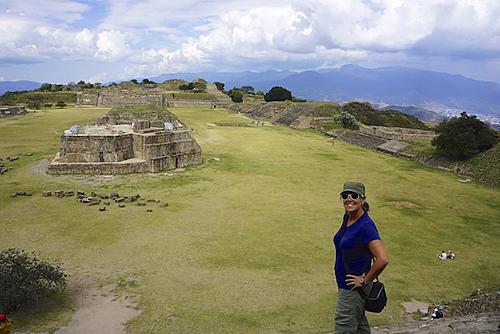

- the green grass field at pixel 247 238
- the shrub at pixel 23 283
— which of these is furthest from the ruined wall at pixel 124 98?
the shrub at pixel 23 283

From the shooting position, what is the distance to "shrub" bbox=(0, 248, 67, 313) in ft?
27.8

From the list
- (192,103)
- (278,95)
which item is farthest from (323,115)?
(192,103)

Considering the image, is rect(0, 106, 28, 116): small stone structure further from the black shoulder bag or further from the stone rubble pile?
the black shoulder bag

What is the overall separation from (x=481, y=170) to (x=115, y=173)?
2245 cm

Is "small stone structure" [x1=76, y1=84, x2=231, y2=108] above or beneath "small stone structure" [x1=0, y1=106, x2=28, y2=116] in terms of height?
above

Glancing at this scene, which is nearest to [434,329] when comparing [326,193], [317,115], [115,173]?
[326,193]

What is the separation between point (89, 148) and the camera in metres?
22.8

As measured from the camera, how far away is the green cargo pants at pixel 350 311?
14.3ft

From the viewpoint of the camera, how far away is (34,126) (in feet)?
129

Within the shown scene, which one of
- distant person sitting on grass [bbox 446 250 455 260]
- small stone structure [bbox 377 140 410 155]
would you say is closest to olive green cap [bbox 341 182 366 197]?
distant person sitting on grass [bbox 446 250 455 260]

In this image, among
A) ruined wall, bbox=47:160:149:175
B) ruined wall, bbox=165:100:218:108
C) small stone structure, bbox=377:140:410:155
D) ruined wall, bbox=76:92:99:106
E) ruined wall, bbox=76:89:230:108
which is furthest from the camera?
ruined wall, bbox=165:100:218:108

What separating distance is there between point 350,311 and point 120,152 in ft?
69.1

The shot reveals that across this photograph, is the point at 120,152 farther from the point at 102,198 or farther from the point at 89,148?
the point at 102,198

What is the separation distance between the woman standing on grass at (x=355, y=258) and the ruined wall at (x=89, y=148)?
67.7 feet
